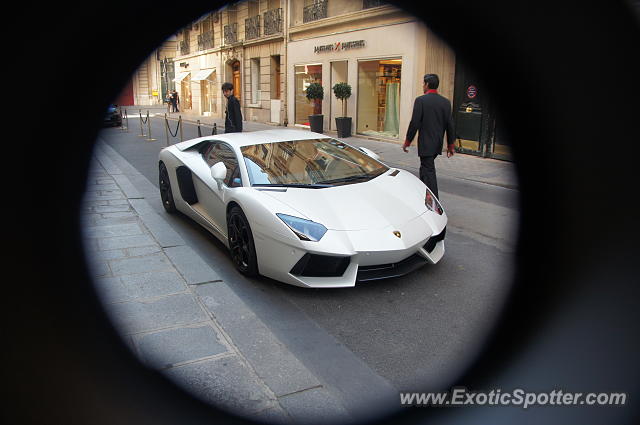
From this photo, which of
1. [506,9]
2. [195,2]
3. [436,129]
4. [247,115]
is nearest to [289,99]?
[247,115]

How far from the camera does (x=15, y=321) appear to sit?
8.34 feet

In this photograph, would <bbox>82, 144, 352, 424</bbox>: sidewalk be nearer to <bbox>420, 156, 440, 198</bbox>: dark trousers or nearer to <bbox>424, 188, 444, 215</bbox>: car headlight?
<bbox>424, 188, 444, 215</bbox>: car headlight

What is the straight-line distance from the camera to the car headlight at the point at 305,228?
4.00 meters

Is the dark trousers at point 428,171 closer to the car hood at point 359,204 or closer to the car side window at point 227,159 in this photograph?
the car hood at point 359,204

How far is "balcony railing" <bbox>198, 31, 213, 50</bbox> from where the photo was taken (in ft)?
104

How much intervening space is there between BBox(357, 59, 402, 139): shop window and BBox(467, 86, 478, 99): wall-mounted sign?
302cm

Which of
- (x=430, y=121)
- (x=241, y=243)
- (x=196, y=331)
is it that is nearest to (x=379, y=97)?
(x=430, y=121)

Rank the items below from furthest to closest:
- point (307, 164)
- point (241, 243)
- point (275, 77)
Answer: point (275, 77), point (307, 164), point (241, 243)

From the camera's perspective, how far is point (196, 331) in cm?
349

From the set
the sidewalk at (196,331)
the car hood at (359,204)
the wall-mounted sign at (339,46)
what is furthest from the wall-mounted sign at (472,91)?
the sidewalk at (196,331)

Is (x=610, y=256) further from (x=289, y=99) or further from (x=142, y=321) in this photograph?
(x=289, y=99)

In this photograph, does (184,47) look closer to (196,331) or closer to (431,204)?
(431,204)

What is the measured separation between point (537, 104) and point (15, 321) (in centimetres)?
357

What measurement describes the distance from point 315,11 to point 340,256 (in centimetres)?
1789
